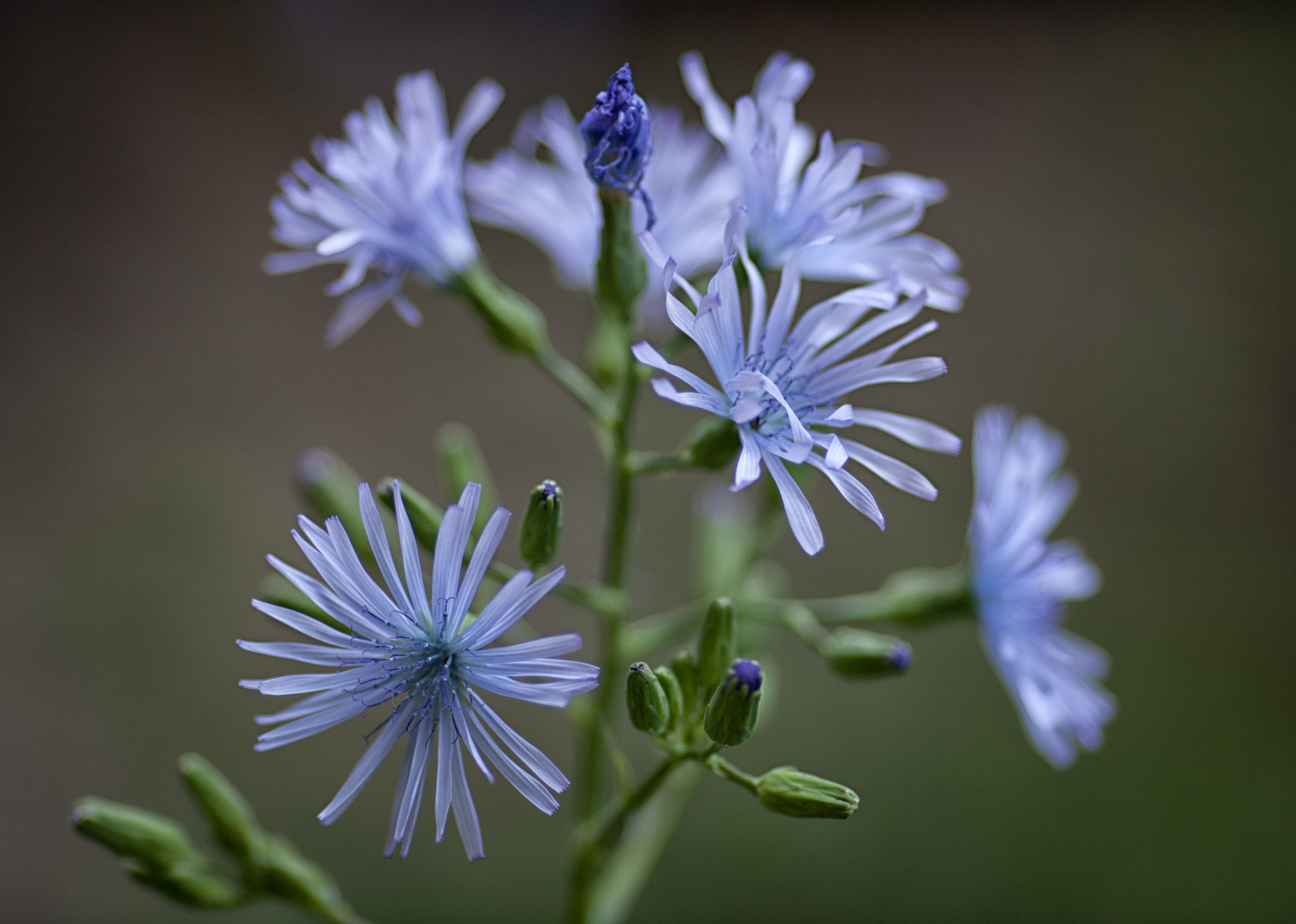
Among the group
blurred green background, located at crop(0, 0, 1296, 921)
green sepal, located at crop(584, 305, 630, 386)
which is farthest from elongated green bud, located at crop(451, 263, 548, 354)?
blurred green background, located at crop(0, 0, 1296, 921)

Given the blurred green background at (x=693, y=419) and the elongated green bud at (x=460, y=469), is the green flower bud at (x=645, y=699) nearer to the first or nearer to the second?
the elongated green bud at (x=460, y=469)

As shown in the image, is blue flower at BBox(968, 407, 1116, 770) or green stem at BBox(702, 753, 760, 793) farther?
blue flower at BBox(968, 407, 1116, 770)

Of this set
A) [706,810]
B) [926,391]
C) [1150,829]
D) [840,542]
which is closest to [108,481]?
[706,810]

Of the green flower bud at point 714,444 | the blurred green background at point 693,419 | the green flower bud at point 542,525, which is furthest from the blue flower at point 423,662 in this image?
the blurred green background at point 693,419

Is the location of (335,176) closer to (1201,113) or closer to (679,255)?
(679,255)

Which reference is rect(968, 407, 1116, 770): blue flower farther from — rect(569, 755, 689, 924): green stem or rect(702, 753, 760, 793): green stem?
rect(569, 755, 689, 924): green stem

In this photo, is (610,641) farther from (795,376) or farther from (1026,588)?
(1026,588)
